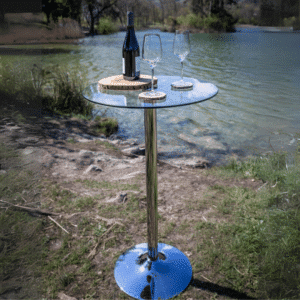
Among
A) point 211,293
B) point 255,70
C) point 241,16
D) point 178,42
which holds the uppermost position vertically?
point 241,16

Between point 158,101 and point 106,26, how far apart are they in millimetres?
9577

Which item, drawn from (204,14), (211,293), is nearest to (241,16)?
(204,14)

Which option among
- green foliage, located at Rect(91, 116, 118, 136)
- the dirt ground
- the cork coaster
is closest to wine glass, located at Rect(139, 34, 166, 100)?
the cork coaster

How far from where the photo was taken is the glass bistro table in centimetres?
129

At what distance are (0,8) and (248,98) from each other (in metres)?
6.39

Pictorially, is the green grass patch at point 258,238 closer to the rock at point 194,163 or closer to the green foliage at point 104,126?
the rock at point 194,163

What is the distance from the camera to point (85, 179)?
262 cm

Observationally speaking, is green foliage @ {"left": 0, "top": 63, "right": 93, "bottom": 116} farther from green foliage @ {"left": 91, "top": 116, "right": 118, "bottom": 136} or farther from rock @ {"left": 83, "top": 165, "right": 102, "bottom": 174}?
→ rock @ {"left": 83, "top": 165, "right": 102, "bottom": 174}

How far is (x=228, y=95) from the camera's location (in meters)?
6.12

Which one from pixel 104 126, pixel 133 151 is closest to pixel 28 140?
pixel 133 151

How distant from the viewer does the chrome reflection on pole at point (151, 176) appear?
1.38 meters

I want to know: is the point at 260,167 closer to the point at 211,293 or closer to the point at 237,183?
the point at 237,183

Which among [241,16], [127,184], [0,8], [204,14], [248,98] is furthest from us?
[204,14]

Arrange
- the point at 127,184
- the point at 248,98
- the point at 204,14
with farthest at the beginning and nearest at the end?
the point at 204,14 < the point at 248,98 < the point at 127,184
